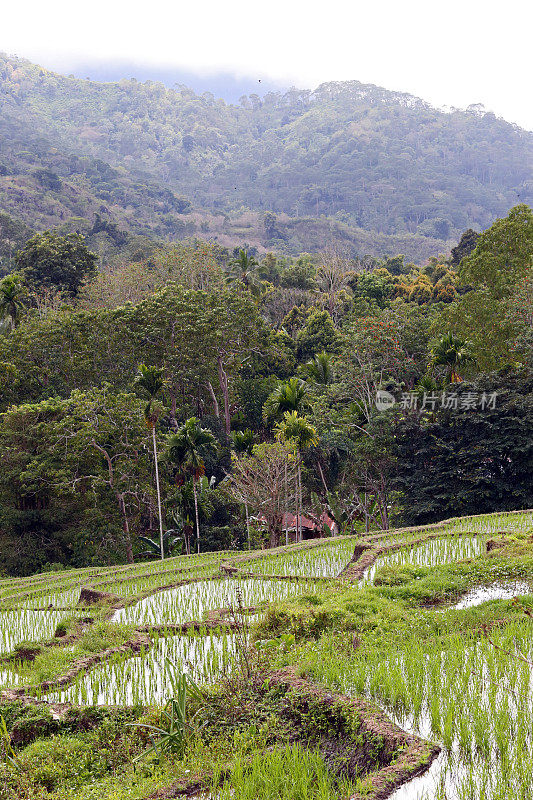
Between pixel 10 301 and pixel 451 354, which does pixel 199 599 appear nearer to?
pixel 451 354

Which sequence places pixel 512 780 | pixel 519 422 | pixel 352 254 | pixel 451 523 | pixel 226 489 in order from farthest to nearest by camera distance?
pixel 352 254, pixel 226 489, pixel 519 422, pixel 451 523, pixel 512 780

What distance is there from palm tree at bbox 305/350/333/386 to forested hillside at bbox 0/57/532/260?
5669 centimetres

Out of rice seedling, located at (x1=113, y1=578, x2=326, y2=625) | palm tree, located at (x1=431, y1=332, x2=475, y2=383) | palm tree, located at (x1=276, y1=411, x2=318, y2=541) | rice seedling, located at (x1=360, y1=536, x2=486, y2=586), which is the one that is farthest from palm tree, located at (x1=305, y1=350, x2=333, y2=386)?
rice seedling, located at (x1=113, y1=578, x2=326, y2=625)

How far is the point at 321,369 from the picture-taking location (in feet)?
96.4

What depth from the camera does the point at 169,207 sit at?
129375 mm

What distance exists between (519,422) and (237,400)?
60.9 ft

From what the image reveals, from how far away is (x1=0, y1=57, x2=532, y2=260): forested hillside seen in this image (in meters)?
104

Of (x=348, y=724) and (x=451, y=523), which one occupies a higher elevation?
(x=348, y=724)

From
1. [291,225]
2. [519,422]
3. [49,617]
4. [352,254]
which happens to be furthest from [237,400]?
[291,225]

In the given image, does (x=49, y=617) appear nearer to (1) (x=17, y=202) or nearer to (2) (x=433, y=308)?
(2) (x=433, y=308)

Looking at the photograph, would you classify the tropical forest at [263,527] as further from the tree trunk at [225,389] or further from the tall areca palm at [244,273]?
the tall areca palm at [244,273]

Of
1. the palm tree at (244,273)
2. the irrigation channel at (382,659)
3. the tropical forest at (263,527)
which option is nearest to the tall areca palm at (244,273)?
the palm tree at (244,273)

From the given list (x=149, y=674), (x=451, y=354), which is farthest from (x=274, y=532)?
(x=149, y=674)

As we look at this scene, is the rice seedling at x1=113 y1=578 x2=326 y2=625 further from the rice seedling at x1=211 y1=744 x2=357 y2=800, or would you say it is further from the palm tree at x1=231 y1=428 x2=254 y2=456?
the palm tree at x1=231 y1=428 x2=254 y2=456
